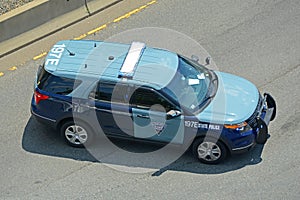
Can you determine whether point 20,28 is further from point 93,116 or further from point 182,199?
point 182,199

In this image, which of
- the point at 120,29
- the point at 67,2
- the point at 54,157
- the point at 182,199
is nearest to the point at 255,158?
the point at 182,199

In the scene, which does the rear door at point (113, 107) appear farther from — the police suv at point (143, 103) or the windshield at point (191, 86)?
the windshield at point (191, 86)

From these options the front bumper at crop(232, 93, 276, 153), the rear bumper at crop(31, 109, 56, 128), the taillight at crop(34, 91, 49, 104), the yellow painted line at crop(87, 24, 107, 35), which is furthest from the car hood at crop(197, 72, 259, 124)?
the yellow painted line at crop(87, 24, 107, 35)

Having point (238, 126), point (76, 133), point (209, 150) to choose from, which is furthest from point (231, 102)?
point (76, 133)

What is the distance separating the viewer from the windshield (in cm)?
1137

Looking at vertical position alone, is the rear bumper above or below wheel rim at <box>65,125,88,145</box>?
above

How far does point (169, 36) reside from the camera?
48.8ft

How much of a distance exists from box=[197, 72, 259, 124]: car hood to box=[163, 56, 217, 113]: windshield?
0.16 meters

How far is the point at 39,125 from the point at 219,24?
536cm

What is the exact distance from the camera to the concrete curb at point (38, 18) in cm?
1427

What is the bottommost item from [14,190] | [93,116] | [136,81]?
[14,190]

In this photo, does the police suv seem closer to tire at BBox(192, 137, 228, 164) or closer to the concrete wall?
Answer: tire at BBox(192, 137, 228, 164)

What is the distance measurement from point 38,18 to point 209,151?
5.73m

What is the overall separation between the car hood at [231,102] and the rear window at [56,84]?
2.44 m
